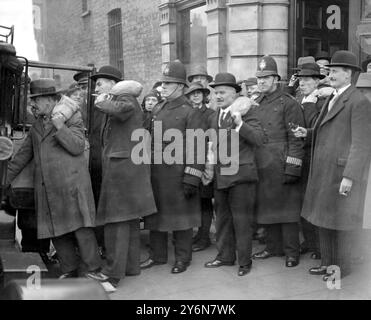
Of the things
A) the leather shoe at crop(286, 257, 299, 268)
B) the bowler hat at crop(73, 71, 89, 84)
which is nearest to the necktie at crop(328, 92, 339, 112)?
the leather shoe at crop(286, 257, 299, 268)

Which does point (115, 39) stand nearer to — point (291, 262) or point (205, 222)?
point (205, 222)

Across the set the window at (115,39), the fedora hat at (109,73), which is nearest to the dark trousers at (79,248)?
the fedora hat at (109,73)

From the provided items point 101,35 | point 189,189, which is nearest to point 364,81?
point 189,189

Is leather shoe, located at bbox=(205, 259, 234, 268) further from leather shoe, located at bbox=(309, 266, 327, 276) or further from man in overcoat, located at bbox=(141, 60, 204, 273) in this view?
leather shoe, located at bbox=(309, 266, 327, 276)

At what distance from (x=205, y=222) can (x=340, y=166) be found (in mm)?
1776

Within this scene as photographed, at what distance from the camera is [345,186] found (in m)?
4.08

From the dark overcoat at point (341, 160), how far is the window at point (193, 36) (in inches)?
222

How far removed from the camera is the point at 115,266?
4398 millimetres

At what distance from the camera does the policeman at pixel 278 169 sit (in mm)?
4809

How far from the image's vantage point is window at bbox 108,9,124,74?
1305 centimetres

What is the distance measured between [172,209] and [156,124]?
0.76m

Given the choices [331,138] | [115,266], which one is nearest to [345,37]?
[331,138]

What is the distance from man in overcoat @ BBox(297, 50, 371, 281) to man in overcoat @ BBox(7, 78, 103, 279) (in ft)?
6.05
